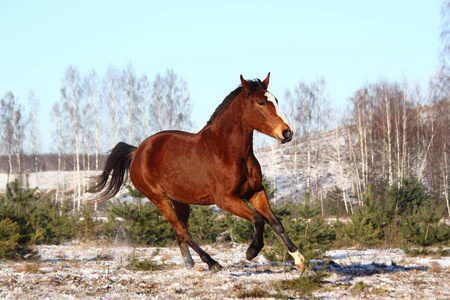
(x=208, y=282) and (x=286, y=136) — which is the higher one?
(x=286, y=136)

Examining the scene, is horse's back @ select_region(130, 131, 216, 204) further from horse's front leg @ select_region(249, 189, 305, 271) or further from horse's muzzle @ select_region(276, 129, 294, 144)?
horse's muzzle @ select_region(276, 129, 294, 144)

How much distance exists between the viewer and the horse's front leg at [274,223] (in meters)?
4.93

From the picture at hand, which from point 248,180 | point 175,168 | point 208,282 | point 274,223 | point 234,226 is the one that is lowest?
point 234,226

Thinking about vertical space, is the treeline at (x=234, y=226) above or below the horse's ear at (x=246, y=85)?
A: below

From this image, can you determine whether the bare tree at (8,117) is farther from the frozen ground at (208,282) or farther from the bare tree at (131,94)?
the frozen ground at (208,282)

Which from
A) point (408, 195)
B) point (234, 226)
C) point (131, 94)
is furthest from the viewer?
point (131, 94)

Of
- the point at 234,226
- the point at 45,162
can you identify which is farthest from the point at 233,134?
the point at 45,162

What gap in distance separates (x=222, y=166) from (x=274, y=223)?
88 cm

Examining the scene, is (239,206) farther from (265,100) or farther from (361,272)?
(361,272)

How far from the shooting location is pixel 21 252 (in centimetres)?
775

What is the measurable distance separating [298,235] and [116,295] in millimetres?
5547

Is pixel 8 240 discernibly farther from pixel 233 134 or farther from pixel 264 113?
pixel 264 113

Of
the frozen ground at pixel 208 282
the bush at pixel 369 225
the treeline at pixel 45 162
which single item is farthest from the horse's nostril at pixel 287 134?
the treeline at pixel 45 162

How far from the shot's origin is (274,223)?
5.09 metres
